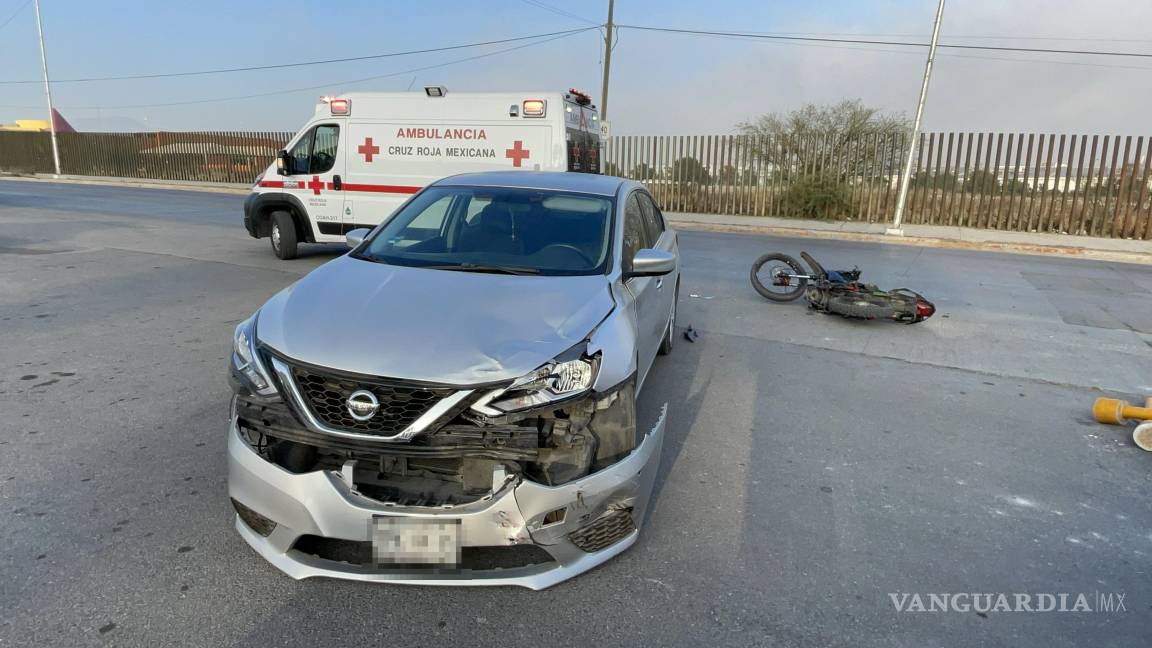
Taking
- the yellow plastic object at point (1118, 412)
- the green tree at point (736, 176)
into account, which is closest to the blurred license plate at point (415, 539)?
the yellow plastic object at point (1118, 412)

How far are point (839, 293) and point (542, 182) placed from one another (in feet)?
13.7

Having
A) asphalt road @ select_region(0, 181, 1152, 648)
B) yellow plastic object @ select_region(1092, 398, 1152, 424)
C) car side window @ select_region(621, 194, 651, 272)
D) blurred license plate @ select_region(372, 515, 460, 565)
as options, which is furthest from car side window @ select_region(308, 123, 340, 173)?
yellow plastic object @ select_region(1092, 398, 1152, 424)

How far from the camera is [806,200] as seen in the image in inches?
790

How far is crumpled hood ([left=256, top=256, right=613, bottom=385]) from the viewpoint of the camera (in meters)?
2.73

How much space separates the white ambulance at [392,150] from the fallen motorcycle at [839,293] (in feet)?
11.3

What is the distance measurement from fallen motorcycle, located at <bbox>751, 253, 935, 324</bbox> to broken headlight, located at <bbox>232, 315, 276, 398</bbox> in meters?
6.03

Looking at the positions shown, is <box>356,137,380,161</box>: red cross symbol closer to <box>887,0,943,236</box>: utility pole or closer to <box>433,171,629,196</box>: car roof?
<box>433,171,629,196</box>: car roof

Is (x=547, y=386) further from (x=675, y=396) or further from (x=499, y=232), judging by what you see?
(x=675, y=396)

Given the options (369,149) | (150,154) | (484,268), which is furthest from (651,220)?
(150,154)

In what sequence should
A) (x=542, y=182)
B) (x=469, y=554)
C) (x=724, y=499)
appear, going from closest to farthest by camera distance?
1. (x=469, y=554)
2. (x=724, y=499)
3. (x=542, y=182)

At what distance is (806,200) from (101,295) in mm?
17236

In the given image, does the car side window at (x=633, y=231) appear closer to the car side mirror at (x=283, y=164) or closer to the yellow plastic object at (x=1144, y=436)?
the yellow plastic object at (x=1144, y=436)

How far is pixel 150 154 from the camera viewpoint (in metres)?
31.6

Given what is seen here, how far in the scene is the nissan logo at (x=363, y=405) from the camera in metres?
2.63
